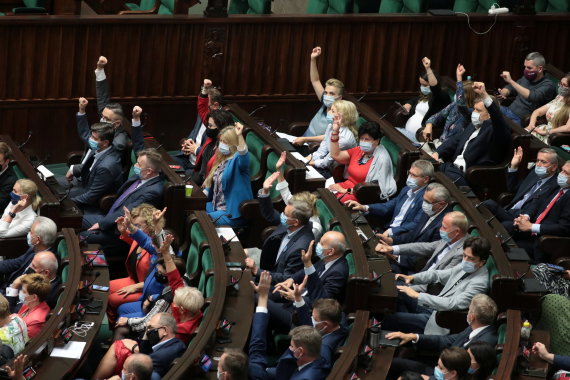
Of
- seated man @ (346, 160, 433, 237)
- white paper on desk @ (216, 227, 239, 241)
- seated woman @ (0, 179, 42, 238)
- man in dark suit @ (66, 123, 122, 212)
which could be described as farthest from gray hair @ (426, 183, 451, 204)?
seated woman @ (0, 179, 42, 238)

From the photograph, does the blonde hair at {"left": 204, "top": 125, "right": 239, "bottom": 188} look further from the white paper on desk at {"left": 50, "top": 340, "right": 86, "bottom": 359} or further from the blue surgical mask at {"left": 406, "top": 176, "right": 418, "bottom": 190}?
the white paper on desk at {"left": 50, "top": 340, "right": 86, "bottom": 359}

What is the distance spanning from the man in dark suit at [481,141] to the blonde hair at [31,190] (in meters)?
2.55

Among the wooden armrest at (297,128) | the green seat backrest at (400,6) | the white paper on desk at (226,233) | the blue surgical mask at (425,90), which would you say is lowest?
the white paper on desk at (226,233)

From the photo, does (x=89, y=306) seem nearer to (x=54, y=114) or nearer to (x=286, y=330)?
(x=286, y=330)

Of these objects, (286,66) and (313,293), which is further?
A: (286,66)

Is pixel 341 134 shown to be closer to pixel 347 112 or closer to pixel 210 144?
pixel 347 112

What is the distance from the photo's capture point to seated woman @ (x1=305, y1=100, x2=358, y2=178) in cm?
759

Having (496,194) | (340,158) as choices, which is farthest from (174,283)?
(496,194)

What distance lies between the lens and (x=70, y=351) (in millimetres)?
5398

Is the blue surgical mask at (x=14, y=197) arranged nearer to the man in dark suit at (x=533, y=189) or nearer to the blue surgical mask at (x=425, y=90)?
the man in dark suit at (x=533, y=189)

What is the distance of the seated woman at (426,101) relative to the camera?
8.30 metres

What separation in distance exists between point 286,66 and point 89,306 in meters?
3.49

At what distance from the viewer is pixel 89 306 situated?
227 inches

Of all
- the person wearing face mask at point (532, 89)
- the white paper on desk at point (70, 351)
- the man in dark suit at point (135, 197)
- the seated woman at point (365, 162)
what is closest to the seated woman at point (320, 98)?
the seated woman at point (365, 162)
